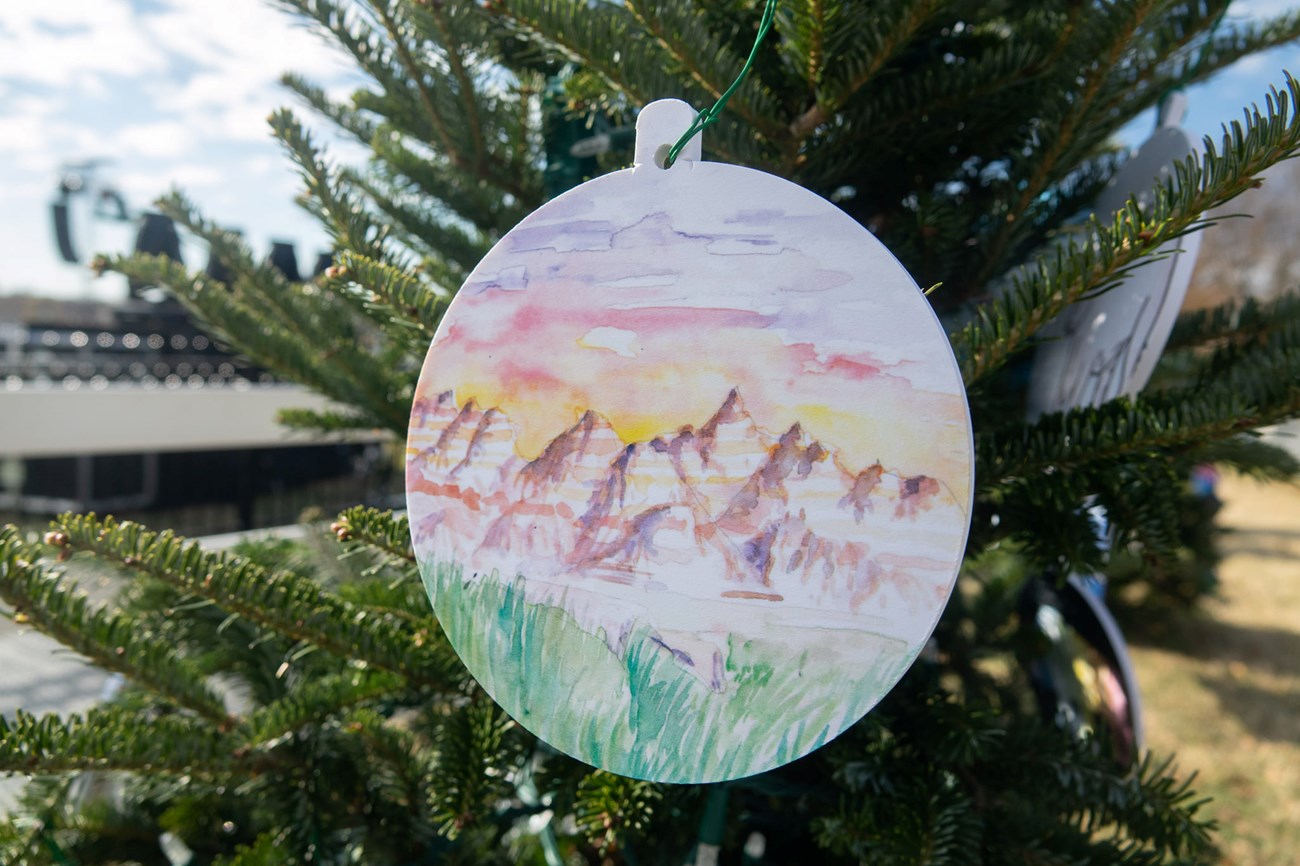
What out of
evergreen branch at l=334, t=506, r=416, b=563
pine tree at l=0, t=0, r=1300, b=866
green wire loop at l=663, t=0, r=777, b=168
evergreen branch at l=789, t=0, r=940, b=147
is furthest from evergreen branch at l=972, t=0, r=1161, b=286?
evergreen branch at l=334, t=506, r=416, b=563

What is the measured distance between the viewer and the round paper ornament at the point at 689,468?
1.24ft

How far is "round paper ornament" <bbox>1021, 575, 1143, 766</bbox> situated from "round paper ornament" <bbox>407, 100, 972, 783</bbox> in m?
0.69

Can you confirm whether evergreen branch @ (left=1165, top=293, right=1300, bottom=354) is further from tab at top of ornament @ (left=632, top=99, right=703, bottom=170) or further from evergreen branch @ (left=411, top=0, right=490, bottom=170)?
evergreen branch @ (left=411, top=0, right=490, bottom=170)

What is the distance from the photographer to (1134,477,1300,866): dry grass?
5.56 feet

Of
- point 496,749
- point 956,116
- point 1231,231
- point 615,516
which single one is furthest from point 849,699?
point 1231,231

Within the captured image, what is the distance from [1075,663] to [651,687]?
37.1 inches

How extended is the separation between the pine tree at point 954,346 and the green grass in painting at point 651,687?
0.28 ft

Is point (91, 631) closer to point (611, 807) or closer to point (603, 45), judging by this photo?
point (611, 807)

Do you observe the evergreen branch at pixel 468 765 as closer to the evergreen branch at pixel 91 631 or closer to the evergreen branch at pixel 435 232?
the evergreen branch at pixel 91 631

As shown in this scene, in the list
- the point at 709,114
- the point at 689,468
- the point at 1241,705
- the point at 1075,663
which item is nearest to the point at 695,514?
the point at 689,468

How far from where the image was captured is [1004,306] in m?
0.45

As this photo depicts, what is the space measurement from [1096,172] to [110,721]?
0.86 metres

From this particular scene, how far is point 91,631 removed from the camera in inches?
21.6

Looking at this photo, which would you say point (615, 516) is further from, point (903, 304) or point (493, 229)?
point (493, 229)
